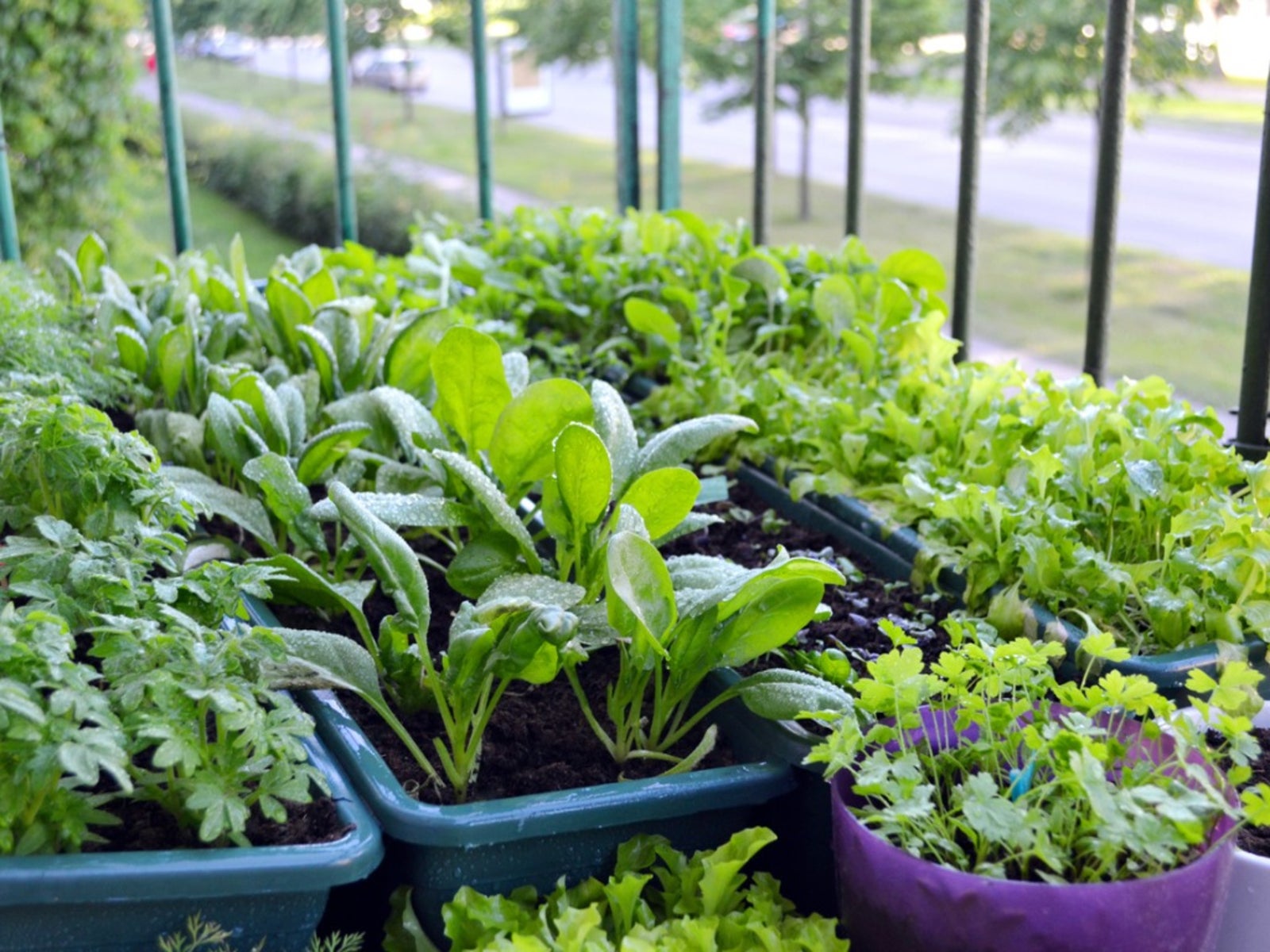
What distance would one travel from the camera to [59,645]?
1.06m

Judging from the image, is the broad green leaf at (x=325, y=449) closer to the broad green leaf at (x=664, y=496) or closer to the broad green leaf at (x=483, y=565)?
the broad green leaf at (x=483, y=565)

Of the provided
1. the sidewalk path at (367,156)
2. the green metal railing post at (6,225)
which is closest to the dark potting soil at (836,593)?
the green metal railing post at (6,225)

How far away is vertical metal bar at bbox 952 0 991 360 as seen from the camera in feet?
7.27

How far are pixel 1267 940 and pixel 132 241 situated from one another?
6011 mm

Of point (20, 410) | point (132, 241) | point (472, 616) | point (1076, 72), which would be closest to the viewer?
point (472, 616)

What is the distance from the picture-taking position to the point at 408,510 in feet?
4.95

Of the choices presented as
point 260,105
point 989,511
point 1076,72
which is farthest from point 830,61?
point 989,511

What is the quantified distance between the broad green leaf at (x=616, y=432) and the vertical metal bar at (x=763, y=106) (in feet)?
3.81

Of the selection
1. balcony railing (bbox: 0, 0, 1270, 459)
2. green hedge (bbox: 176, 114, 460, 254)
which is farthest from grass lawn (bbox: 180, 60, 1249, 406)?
balcony railing (bbox: 0, 0, 1270, 459)

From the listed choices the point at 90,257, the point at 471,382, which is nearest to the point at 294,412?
the point at 471,382

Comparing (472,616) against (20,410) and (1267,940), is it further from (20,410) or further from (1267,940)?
(1267,940)

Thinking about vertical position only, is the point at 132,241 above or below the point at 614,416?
below

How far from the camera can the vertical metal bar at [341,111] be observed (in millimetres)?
2740

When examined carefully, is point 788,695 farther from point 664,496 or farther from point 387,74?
point 387,74
